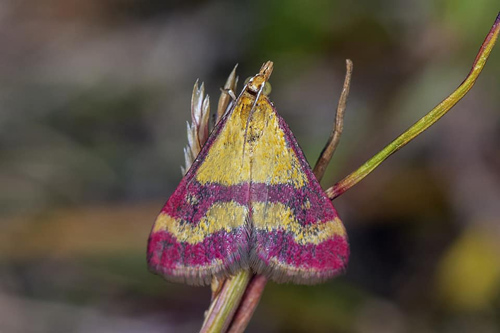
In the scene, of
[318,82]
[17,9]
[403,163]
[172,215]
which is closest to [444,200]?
[403,163]

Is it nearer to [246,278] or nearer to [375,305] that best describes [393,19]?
[375,305]

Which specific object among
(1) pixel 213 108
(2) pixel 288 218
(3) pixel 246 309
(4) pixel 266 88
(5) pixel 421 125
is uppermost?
(1) pixel 213 108

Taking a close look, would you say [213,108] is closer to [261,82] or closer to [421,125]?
[261,82]

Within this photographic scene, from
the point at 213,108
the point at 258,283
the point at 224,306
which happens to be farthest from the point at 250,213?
the point at 213,108

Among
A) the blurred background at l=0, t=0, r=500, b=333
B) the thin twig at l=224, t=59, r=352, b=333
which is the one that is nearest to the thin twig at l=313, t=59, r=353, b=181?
the thin twig at l=224, t=59, r=352, b=333

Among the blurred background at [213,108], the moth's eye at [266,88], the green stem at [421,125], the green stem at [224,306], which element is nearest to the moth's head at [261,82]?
the moth's eye at [266,88]

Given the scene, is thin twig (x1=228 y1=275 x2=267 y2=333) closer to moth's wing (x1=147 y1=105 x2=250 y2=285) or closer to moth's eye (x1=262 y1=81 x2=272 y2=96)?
moth's wing (x1=147 y1=105 x2=250 y2=285)
